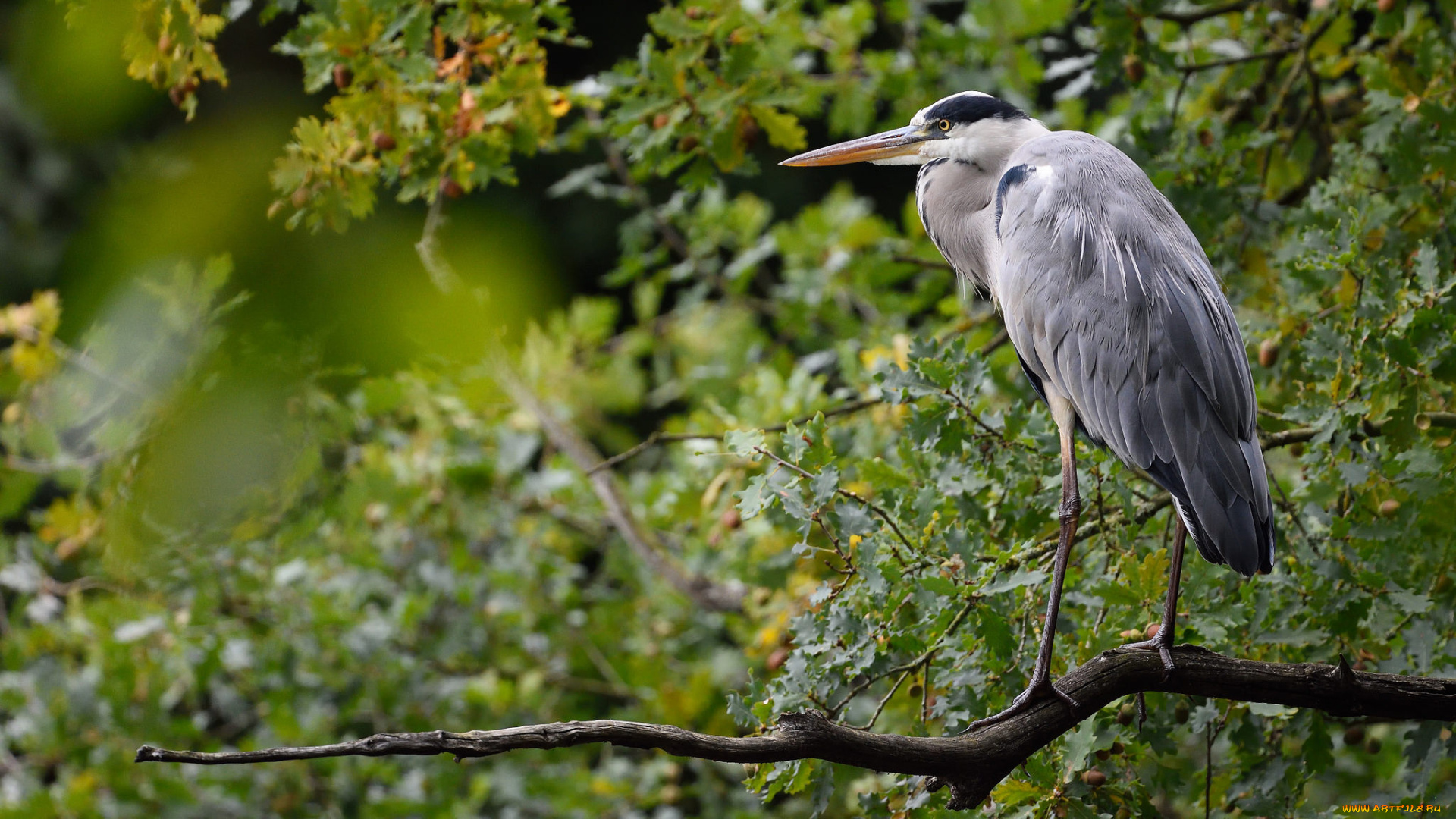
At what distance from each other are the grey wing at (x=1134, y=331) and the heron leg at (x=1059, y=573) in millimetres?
37

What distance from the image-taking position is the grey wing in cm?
156

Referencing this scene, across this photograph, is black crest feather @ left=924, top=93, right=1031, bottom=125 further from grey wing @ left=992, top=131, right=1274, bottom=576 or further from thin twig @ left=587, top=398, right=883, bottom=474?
thin twig @ left=587, top=398, right=883, bottom=474

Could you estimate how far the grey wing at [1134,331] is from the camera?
1.56 metres

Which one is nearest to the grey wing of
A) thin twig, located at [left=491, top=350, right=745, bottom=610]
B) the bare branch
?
the bare branch

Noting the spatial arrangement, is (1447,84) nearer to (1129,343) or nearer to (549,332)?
(1129,343)

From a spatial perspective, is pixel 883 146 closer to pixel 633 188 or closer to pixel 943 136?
pixel 943 136

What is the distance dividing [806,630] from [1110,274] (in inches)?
29.7

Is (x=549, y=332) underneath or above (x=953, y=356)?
underneath

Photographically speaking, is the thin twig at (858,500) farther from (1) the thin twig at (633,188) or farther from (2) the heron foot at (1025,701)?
(1) the thin twig at (633,188)

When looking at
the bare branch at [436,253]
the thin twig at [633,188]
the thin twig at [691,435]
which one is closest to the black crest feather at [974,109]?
the thin twig at [691,435]

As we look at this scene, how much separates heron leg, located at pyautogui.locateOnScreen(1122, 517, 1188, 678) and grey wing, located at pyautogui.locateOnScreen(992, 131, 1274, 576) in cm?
5

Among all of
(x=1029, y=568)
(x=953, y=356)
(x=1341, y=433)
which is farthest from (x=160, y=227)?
(x=1341, y=433)

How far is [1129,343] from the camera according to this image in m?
1.75

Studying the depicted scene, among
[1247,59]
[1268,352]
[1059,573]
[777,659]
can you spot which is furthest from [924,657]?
[1247,59]
